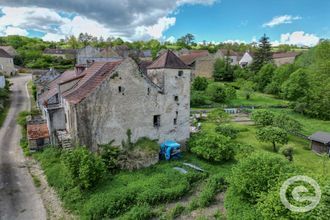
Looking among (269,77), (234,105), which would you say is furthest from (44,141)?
(269,77)

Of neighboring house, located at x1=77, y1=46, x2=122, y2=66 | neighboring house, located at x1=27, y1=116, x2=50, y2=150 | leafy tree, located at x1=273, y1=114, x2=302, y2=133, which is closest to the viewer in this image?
neighboring house, located at x1=27, y1=116, x2=50, y2=150

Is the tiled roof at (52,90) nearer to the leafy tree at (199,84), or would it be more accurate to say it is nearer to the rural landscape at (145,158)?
the rural landscape at (145,158)

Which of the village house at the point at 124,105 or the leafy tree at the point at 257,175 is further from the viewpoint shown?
the village house at the point at 124,105

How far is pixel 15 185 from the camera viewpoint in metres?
18.5

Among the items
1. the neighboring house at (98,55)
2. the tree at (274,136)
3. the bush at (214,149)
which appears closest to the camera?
the bush at (214,149)

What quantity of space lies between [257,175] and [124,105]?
12963 millimetres

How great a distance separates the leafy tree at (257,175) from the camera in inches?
534

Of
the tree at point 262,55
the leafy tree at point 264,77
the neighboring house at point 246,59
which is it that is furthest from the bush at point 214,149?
the neighboring house at point 246,59

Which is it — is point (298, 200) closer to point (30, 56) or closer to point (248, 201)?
point (248, 201)

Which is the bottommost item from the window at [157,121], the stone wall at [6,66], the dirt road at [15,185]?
the dirt road at [15,185]

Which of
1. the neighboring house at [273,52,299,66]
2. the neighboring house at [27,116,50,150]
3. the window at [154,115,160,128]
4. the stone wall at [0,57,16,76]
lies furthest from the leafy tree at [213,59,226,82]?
the stone wall at [0,57,16,76]

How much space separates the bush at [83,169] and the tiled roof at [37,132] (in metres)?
8.94

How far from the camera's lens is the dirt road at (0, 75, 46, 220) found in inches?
612

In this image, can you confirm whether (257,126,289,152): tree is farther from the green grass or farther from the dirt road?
the green grass
